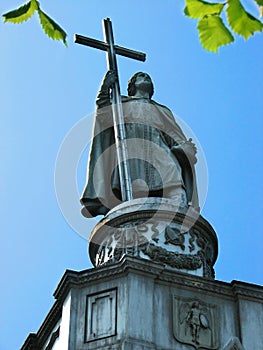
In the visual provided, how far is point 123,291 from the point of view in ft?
35.1

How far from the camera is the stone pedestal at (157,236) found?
12.0 m

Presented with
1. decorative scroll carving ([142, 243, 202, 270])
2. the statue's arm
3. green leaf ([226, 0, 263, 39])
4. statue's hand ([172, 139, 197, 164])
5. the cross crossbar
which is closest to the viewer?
green leaf ([226, 0, 263, 39])

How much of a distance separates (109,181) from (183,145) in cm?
143

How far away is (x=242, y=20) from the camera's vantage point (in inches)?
180

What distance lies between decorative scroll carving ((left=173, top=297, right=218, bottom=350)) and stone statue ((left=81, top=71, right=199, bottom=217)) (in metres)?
2.15

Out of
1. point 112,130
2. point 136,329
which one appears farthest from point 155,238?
point 112,130

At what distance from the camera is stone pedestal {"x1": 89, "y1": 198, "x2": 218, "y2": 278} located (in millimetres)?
12000

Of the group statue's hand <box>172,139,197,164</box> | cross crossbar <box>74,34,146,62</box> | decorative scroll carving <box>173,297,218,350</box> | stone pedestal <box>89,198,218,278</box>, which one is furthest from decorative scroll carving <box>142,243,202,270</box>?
cross crossbar <box>74,34,146,62</box>

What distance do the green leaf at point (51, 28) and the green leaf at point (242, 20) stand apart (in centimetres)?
113

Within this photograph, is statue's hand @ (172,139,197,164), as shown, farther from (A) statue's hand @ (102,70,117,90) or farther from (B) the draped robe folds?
(A) statue's hand @ (102,70,117,90)

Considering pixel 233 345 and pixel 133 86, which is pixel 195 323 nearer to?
pixel 233 345

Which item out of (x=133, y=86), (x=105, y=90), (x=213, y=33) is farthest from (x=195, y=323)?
(x=213, y=33)

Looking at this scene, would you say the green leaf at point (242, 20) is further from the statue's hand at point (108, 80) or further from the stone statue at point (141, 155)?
the statue's hand at point (108, 80)

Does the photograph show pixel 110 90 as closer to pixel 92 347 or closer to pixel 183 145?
pixel 183 145
